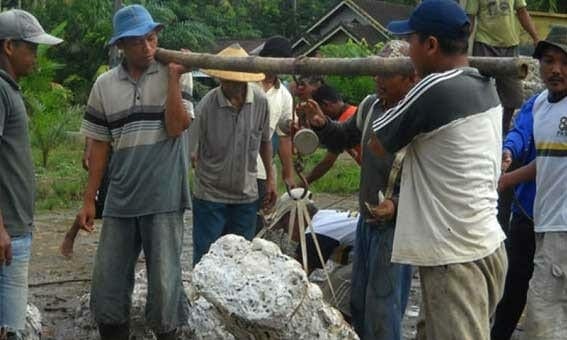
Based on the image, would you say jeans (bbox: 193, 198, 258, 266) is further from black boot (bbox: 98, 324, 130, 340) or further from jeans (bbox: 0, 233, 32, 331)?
jeans (bbox: 0, 233, 32, 331)

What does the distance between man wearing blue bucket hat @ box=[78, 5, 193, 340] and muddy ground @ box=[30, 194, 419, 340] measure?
0.93m

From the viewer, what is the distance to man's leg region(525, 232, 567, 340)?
6.02 m

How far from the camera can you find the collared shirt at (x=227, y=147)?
758 cm

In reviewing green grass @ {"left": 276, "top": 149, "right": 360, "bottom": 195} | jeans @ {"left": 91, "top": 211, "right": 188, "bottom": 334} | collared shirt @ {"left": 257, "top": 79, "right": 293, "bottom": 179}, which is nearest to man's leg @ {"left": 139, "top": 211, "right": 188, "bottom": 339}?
jeans @ {"left": 91, "top": 211, "right": 188, "bottom": 334}

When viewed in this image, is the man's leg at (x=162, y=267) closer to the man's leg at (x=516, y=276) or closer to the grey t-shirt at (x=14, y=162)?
the grey t-shirt at (x=14, y=162)

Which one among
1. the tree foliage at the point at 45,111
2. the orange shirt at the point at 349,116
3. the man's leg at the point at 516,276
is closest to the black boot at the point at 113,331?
the orange shirt at the point at 349,116

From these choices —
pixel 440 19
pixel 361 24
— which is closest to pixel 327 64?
pixel 440 19

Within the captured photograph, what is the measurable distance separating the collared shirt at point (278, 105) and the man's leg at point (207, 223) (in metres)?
0.91

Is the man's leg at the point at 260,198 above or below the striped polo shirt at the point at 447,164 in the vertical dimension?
below

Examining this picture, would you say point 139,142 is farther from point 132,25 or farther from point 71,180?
point 71,180

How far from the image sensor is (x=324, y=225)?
7375 mm

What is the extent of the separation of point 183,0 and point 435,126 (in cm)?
3932

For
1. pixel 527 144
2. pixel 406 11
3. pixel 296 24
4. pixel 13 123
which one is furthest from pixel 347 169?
pixel 296 24

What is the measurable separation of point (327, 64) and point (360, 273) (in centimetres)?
127
